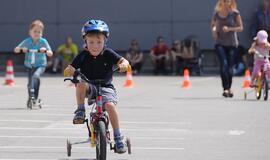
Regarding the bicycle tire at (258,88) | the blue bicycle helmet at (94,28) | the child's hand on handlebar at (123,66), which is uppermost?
the blue bicycle helmet at (94,28)

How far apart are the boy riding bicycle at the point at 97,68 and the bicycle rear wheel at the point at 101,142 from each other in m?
0.30

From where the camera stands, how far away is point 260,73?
1859cm

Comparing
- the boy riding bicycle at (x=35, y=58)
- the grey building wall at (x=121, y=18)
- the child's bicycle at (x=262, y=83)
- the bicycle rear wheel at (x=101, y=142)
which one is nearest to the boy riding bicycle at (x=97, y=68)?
the bicycle rear wheel at (x=101, y=142)

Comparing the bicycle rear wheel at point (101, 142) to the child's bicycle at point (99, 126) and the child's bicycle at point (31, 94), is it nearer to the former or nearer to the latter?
the child's bicycle at point (99, 126)

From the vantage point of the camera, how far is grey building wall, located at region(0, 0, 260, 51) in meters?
30.7

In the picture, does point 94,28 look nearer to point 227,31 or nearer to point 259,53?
point 227,31

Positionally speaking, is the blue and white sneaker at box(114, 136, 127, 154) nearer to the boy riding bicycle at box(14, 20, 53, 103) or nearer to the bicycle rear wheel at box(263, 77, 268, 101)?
the boy riding bicycle at box(14, 20, 53, 103)

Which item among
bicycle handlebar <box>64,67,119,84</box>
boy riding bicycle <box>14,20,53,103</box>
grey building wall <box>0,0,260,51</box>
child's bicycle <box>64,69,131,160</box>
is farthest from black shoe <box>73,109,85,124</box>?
grey building wall <box>0,0,260,51</box>

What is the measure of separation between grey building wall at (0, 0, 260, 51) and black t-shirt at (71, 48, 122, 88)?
20.9m

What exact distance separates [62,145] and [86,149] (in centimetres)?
50

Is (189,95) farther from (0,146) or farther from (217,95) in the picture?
(0,146)

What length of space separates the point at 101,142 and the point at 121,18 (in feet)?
72.5

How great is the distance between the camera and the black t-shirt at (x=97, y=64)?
991cm

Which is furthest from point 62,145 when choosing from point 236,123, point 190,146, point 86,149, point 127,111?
point 127,111
